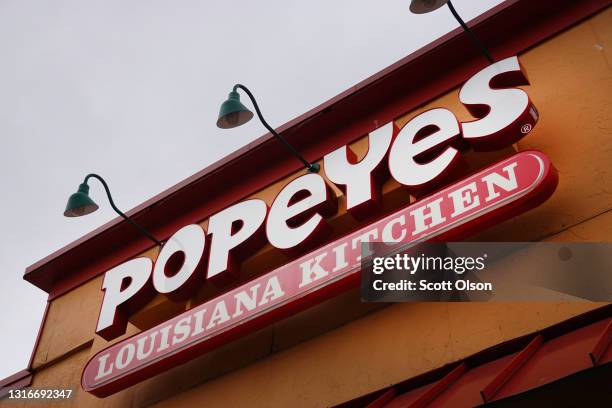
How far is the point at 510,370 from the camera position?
4.96 meters

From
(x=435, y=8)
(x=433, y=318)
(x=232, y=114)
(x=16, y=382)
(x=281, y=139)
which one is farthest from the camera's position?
(x=16, y=382)

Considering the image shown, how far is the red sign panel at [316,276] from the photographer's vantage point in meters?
6.42

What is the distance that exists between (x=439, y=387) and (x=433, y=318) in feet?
4.20

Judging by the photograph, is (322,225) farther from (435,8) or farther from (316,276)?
(435,8)

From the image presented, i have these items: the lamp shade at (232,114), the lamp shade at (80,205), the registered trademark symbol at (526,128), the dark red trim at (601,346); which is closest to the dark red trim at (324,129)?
the lamp shade at (232,114)

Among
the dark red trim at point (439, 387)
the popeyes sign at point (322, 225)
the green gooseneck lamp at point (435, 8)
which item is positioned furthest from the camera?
the green gooseneck lamp at point (435, 8)

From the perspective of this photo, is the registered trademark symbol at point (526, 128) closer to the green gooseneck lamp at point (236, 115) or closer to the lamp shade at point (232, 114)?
the green gooseneck lamp at point (236, 115)

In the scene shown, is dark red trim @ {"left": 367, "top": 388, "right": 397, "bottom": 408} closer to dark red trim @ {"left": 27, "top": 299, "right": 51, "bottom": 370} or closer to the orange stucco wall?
the orange stucco wall

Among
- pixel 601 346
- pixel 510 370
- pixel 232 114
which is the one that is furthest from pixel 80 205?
pixel 601 346

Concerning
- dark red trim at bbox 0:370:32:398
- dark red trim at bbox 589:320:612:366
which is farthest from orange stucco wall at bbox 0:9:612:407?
dark red trim at bbox 0:370:32:398

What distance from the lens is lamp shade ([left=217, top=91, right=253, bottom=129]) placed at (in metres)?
8.59

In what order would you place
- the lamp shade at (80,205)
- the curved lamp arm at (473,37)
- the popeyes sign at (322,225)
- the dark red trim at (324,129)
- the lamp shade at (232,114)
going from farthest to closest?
the lamp shade at (80,205) < the lamp shade at (232,114) < the dark red trim at (324,129) < the curved lamp arm at (473,37) < the popeyes sign at (322,225)

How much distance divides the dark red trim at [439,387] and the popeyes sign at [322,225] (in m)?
1.34

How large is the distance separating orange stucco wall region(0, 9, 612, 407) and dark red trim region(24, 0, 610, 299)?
255 millimetres
